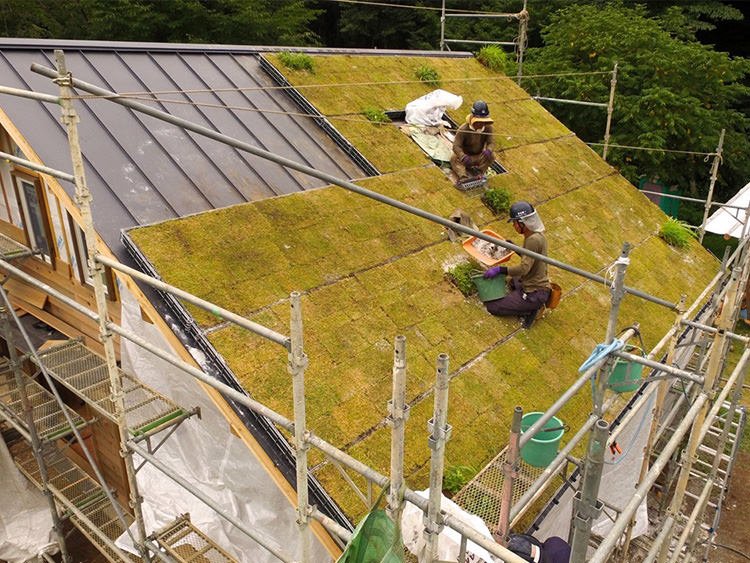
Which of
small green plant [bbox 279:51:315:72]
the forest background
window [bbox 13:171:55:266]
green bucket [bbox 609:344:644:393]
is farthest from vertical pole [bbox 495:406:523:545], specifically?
the forest background

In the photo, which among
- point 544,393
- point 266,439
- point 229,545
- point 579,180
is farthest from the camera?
point 579,180

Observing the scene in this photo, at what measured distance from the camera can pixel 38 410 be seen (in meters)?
7.70

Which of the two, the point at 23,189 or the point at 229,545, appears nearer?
the point at 229,545

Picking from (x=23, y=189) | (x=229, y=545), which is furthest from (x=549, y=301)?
(x=23, y=189)

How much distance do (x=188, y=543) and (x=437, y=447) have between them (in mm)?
3913

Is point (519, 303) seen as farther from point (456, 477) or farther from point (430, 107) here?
point (430, 107)

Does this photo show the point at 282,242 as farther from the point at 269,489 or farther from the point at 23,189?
the point at 23,189

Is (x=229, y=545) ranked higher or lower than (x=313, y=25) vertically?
lower

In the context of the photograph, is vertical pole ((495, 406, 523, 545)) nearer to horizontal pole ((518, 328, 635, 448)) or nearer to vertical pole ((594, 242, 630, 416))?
horizontal pole ((518, 328, 635, 448))

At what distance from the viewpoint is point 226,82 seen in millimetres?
8109

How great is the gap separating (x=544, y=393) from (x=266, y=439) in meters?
3.27

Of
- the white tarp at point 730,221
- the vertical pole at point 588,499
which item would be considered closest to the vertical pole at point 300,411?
the vertical pole at point 588,499

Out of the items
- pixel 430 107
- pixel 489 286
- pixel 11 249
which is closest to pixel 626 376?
pixel 489 286

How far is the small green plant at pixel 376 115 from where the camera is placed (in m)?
9.25
